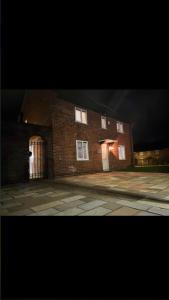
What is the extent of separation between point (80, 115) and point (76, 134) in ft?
5.43

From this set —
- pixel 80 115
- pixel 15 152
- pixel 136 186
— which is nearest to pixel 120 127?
pixel 80 115

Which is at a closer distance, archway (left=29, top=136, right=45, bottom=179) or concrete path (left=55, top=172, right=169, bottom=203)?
concrete path (left=55, top=172, right=169, bottom=203)

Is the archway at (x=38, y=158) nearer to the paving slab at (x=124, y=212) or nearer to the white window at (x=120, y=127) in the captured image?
the paving slab at (x=124, y=212)

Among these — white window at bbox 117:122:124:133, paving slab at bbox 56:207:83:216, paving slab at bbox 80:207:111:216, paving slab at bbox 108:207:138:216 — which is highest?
white window at bbox 117:122:124:133

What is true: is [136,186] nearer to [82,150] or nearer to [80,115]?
[82,150]

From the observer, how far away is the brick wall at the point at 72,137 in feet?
31.4

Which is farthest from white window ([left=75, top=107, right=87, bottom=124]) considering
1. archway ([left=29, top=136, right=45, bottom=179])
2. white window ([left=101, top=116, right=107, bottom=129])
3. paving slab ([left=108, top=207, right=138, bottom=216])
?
paving slab ([left=108, top=207, right=138, bottom=216])

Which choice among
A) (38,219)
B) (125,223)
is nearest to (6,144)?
(38,219)

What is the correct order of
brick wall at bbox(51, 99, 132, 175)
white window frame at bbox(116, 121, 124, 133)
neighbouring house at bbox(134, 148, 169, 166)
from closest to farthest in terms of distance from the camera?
brick wall at bbox(51, 99, 132, 175) → white window frame at bbox(116, 121, 124, 133) → neighbouring house at bbox(134, 148, 169, 166)

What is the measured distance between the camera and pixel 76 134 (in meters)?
10.9

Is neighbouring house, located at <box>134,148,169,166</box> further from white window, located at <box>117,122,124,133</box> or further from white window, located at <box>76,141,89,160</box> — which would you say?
white window, located at <box>76,141,89,160</box>

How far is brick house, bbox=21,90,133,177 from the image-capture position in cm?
970

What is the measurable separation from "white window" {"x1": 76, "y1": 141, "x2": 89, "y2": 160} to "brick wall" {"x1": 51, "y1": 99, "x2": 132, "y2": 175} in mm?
294

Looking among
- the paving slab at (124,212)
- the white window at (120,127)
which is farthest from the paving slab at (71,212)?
the white window at (120,127)
